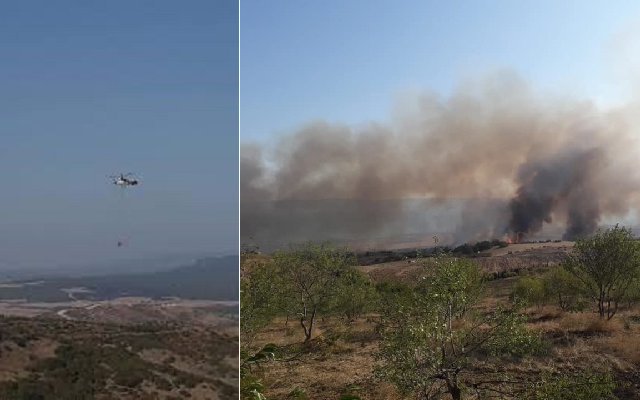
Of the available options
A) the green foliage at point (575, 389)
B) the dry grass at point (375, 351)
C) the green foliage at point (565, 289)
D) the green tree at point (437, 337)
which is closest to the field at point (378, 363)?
the dry grass at point (375, 351)

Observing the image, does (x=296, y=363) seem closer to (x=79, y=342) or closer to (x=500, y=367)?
(x=500, y=367)

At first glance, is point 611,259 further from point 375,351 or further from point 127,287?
point 127,287

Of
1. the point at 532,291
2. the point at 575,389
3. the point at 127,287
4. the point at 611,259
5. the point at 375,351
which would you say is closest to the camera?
the point at 127,287

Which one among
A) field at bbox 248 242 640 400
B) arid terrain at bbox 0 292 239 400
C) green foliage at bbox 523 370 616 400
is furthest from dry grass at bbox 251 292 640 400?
arid terrain at bbox 0 292 239 400

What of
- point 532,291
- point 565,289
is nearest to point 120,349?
point 565,289

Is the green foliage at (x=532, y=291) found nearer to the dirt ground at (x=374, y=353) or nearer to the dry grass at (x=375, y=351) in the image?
the dirt ground at (x=374, y=353)

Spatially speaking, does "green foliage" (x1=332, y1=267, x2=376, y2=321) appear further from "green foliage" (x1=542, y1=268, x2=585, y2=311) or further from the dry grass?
"green foliage" (x1=542, y1=268, x2=585, y2=311)

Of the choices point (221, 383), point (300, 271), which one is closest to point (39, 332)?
point (221, 383)
